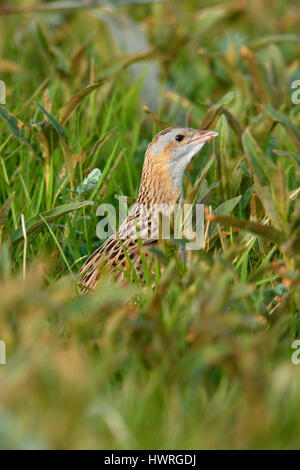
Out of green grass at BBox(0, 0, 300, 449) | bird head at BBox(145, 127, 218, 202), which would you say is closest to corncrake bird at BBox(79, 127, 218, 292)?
bird head at BBox(145, 127, 218, 202)

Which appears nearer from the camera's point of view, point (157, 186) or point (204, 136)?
point (157, 186)

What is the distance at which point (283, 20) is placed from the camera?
905 centimetres

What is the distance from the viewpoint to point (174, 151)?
4.64 meters

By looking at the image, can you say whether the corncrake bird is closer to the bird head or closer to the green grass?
the bird head

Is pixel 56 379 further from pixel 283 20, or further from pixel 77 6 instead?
pixel 283 20

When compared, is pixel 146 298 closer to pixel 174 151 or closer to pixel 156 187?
pixel 156 187

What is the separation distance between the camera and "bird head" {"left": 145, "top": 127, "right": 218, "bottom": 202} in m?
4.62

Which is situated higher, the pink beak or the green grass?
the pink beak

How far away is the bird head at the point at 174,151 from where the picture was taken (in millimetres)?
4621

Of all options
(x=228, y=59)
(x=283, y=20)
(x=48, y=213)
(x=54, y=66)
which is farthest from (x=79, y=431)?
(x=283, y=20)

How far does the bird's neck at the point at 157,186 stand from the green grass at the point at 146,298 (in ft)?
0.79

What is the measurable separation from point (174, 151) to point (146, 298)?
1353mm

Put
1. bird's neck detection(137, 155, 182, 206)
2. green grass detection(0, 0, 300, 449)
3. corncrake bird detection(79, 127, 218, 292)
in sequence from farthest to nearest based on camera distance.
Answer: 1. bird's neck detection(137, 155, 182, 206)
2. corncrake bird detection(79, 127, 218, 292)
3. green grass detection(0, 0, 300, 449)

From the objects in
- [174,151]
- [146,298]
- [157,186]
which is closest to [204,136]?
[174,151]
